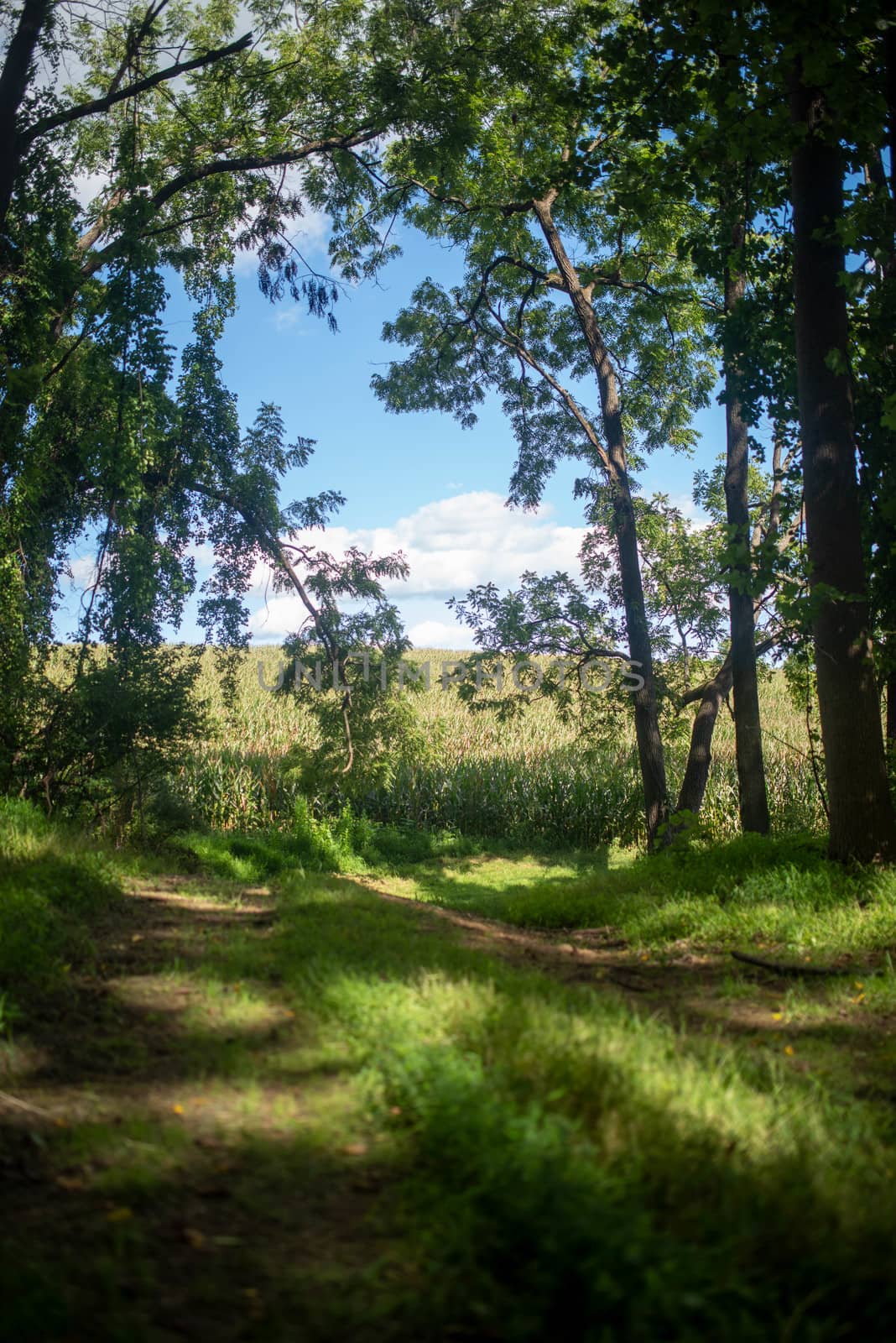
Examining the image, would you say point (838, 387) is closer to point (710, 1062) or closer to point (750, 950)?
point (750, 950)

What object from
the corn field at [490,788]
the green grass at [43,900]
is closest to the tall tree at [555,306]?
the corn field at [490,788]

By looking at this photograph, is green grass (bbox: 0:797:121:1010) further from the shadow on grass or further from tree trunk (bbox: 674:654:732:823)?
tree trunk (bbox: 674:654:732:823)

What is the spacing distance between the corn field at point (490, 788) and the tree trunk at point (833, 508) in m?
8.46

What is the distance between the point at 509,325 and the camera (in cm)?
1691

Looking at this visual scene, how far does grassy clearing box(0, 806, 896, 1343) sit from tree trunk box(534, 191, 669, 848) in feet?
28.0

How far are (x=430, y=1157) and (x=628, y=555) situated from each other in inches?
469

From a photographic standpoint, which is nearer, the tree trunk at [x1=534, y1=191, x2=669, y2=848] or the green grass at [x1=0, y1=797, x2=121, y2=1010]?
the green grass at [x1=0, y1=797, x2=121, y2=1010]

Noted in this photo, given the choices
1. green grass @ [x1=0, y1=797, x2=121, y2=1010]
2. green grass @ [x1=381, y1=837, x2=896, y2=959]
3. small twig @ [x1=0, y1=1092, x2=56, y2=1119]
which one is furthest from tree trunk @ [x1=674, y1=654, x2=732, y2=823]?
small twig @ [x1=0, y1=1092, x2=56, y2=1119]

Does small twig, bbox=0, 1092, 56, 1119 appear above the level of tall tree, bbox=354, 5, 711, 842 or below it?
below

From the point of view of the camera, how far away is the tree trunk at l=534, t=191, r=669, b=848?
14.0 meters

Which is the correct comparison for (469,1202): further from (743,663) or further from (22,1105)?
(743,663)

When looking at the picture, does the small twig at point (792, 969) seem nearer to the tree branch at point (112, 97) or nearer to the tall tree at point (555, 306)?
the tall tree at point (555, 306)

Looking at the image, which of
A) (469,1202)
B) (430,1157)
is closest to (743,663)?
(430,1157)

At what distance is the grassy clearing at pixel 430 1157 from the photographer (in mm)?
2523
